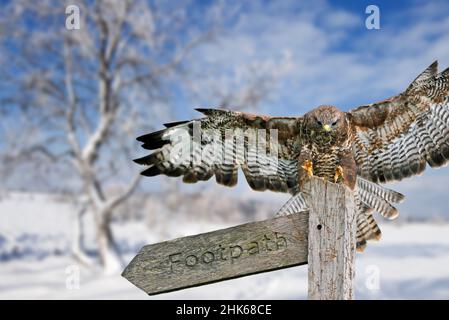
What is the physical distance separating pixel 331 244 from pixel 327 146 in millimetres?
1291

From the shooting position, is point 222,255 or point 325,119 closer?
point 222,255

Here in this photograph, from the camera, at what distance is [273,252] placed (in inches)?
95.7

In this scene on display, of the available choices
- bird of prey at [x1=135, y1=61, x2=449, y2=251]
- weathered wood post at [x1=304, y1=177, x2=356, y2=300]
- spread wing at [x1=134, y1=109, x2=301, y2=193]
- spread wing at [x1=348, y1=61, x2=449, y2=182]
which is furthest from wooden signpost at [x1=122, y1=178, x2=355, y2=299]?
spread wing at [x1=348, y1=61, x2=449, y2=182]

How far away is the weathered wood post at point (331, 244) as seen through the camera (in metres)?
2.31

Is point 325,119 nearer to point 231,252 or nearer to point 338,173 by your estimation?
point 338,173

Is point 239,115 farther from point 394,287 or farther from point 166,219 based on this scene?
point 166,219

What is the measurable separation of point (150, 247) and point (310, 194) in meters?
0.91

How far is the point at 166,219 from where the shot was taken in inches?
667

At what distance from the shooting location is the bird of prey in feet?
11.5

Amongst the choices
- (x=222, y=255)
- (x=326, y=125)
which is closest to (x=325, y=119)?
(x=326, y=125)

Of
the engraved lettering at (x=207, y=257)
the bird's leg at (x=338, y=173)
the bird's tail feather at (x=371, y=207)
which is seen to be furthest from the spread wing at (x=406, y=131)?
the engraved lettering at (x=207, y=257)

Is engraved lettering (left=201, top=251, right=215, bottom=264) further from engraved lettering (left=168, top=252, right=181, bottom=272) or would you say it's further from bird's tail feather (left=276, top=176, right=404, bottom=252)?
bird's tail feather (left=276, top=176, right=404, bottom=252)

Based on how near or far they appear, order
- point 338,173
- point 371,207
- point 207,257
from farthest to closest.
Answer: point 371,207
point 338,173
point 207,257

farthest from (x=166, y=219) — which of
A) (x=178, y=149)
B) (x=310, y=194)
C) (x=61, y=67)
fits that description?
(x=310, y=194)
